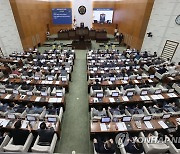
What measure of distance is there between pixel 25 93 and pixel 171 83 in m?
8.98

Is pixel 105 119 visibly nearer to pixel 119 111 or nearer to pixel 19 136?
pixel 119 111

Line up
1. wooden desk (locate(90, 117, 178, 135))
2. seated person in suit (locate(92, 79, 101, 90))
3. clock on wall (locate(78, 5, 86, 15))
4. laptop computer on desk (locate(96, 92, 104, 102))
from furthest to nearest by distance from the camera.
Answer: clock on wall (locate(78, 5, 86, 15))
seated person in suit (locate(92, 79, 101, 90))
laptop computer on desk (locate(96, 92, 104, 102))
wooden desk (locate(90, 117, 178, 135))

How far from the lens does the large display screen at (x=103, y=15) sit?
66.5ft

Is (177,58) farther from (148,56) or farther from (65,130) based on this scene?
(65,130)

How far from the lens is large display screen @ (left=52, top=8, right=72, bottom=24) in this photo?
20016 mm

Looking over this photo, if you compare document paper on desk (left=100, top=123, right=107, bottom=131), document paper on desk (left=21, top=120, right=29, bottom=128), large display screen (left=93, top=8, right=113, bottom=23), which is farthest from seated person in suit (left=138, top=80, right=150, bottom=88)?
large display screen (left=93, top=8, right=113, bottom=23)

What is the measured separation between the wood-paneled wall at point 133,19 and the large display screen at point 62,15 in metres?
7.08

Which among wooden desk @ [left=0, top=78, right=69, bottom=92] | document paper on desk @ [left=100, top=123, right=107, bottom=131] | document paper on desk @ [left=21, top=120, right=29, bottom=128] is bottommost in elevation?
wooden desk @ [left=0, top=78, right=69, bottom=92]

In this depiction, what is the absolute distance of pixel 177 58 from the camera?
11.7m

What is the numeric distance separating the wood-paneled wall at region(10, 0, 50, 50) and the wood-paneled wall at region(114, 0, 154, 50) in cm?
1044

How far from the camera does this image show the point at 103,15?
67.4 feet

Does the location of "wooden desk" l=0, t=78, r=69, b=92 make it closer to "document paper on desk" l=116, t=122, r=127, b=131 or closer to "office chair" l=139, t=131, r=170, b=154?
"document paper on desk" l=116, t=122, r=127, b=131

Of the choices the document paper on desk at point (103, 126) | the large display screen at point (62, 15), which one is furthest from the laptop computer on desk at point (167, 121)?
the large display screen at point (62, 15)

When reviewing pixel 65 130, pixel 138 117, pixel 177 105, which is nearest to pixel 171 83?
pixel 177 105
